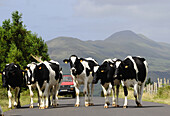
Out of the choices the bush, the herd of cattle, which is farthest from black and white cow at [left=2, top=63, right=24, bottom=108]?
the bush

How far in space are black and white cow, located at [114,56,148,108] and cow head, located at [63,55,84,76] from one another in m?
2.45

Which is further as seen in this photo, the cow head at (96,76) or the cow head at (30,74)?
the cow head at (30,74)

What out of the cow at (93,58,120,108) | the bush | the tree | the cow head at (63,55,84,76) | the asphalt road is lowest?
the asphalt road

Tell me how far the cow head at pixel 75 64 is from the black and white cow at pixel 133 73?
2449 mm

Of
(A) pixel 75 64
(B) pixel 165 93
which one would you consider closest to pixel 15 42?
(B) pixel 165 93

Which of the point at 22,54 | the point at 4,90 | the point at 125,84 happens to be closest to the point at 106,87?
the point at 125,84

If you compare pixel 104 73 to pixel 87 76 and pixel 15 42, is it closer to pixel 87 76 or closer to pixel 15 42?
pixel 87 76

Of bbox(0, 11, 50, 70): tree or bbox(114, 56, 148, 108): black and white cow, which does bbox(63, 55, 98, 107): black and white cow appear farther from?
bbox(0, 11, 50, 70): tree

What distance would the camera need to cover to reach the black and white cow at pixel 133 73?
2095 centimetres

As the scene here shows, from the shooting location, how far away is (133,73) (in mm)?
21047

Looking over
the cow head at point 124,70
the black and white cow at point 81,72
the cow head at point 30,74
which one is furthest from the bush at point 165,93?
the cow head at point 30,74

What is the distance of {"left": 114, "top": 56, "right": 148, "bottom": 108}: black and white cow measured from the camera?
825 inches

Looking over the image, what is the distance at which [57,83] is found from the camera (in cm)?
2495

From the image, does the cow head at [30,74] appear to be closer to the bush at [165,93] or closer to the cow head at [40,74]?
the cow head at [40,74]
